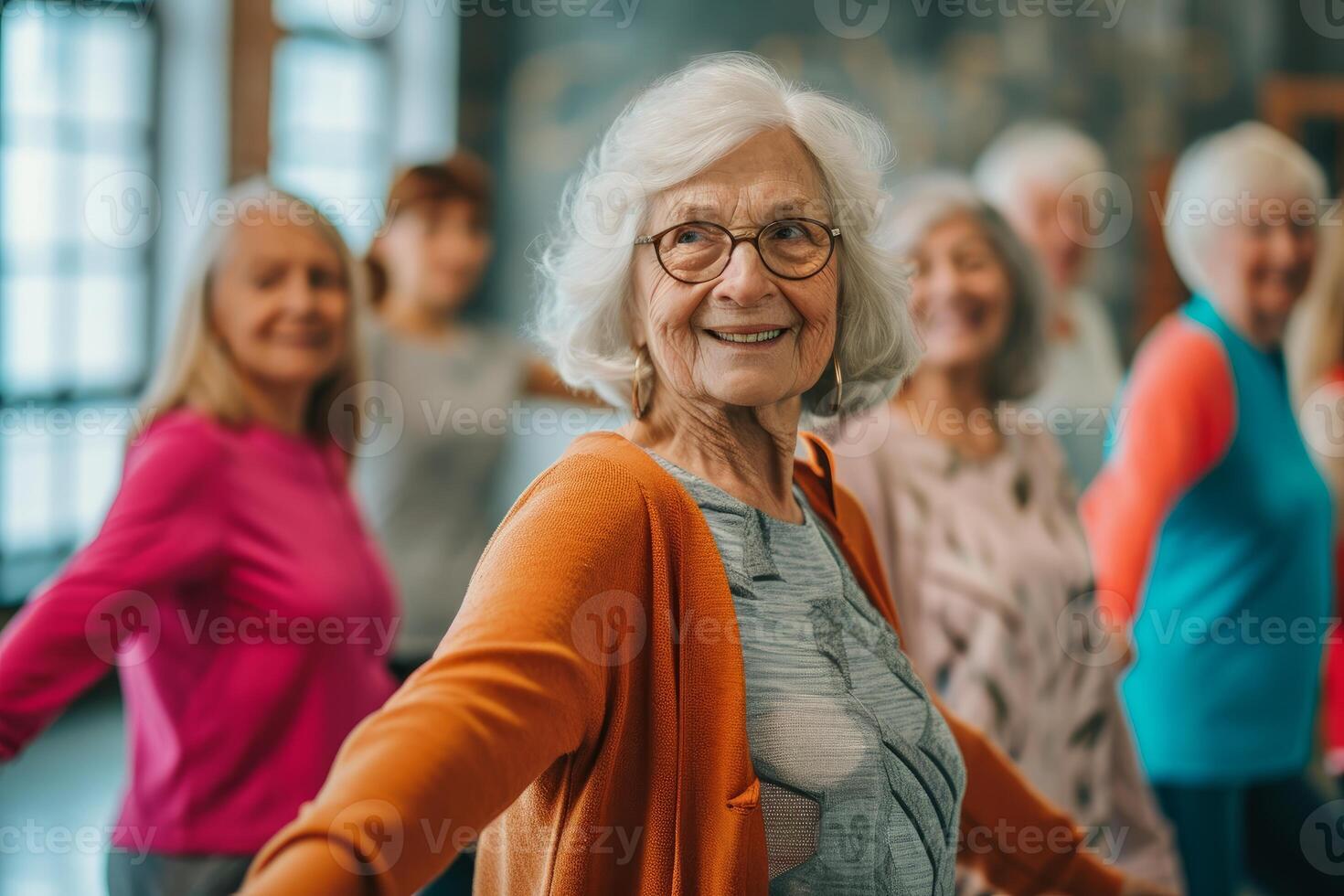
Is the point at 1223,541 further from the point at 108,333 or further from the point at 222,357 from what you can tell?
the point at 108,333

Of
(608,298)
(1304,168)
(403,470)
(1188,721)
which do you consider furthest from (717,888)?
(1304,168)

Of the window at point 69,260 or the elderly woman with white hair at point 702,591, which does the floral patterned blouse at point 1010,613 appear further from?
the window at point 69,260

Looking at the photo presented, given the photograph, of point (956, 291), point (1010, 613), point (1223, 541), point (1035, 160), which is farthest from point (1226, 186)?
point (1035, 160)

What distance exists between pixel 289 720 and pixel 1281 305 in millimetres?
2353

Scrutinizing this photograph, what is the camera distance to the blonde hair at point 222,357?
2.19 meters

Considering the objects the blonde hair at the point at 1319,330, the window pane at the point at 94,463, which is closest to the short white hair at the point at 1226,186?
the blonde hair at the point at 1319,330

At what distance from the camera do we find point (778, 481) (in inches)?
54.1

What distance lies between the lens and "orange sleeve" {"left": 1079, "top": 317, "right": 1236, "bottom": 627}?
2918 millimetres

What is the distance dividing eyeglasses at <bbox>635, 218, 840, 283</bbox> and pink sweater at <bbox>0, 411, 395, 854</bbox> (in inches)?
41.9

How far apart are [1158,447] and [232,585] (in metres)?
→ 1.93

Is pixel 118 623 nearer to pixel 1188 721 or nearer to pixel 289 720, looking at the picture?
pixel 289 720

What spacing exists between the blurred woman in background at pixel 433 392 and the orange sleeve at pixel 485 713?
2.15 metres

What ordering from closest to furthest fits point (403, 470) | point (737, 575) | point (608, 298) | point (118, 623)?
point (737, 575) → point (608, 298) → point (118, 623) → point (403, 470)

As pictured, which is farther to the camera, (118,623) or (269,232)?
(269,232)
